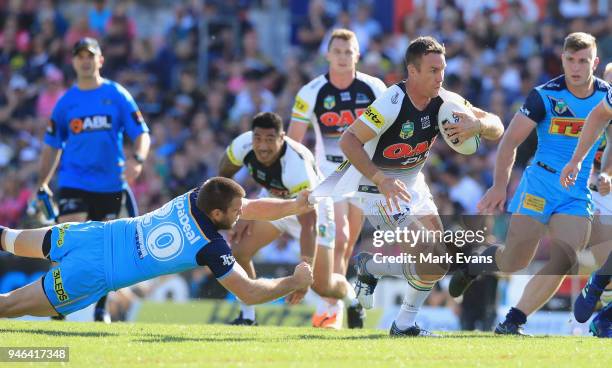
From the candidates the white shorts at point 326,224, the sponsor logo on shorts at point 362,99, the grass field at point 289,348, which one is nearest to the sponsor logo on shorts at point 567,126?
the grass field at point 289,348

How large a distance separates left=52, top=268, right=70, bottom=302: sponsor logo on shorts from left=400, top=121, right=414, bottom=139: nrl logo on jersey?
10.9 ft

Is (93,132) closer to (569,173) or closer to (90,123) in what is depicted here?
(90,123)

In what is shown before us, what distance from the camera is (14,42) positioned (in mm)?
22922

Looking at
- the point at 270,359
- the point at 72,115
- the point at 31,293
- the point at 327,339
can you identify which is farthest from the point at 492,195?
the point at 72,115

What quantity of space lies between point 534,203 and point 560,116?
0.90 meters

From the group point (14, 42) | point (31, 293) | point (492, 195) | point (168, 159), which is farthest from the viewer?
point (14, 42)

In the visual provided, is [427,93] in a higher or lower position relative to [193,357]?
higher

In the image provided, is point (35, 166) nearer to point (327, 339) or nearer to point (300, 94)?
point (300, 94)

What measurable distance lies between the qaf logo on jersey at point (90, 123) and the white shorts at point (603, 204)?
18.6 feet

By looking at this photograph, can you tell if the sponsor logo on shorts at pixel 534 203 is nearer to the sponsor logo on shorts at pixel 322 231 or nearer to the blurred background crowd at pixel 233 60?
the sponsor logo on shorts at pixel 322 231

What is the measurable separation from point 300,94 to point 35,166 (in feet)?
29.3

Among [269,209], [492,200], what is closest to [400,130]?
[492,200]

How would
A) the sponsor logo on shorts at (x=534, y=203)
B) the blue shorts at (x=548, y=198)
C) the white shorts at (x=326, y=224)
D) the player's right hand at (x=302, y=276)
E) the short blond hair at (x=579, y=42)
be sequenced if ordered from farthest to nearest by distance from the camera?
the white shorts at (x=326, y=224), the sponsor logo on shorts at (x=534, y=203), the blue shorts at (x=548, y=198), the short blond hair at (x=579, y=42), the player's right hand at (x=302, y=276)

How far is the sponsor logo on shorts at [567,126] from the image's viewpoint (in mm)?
10586
